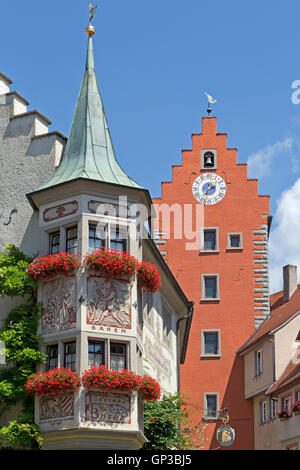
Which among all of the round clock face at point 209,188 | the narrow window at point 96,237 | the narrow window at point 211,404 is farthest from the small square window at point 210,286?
the narrow window at point 96,237

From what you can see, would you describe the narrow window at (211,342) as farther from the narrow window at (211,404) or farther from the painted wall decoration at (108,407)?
the painted wall decoration at (108,407)

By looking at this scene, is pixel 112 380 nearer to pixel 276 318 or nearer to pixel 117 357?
pixel 117 357

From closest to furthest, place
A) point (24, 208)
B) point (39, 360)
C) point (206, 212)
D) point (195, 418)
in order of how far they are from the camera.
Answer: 1. point (39, 360)
2. point (24, 208)
3. point (195, 418)
4. point (206, 212)

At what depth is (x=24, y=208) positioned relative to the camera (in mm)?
25266

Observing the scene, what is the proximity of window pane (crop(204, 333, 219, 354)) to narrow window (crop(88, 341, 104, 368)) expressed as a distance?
24.5 m

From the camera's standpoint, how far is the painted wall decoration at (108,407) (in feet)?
71.7

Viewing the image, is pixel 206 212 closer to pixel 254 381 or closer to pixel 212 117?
pixel 212 117

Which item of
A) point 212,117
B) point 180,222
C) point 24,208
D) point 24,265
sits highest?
point 212,117

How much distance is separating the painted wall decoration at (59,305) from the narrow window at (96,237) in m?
1.11

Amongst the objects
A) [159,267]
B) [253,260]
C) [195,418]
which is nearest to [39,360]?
[159,267]

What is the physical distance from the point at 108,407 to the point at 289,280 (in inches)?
1179

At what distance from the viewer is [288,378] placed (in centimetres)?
4291

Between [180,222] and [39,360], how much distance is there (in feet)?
91.9

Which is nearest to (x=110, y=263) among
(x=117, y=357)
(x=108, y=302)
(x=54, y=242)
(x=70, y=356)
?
(x=108, y=302)
